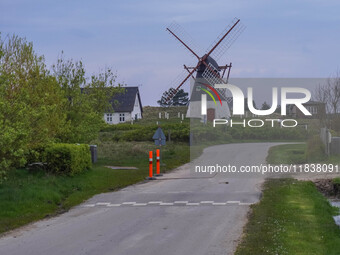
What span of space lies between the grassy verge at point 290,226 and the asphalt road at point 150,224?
39 centimetres

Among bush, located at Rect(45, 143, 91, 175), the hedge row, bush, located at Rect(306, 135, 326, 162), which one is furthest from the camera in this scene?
the hedge row

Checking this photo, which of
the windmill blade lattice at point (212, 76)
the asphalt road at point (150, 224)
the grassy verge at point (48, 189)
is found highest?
the windmill blade lattice at point (212, 76)

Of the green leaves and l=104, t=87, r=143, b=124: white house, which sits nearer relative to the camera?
the green leaves

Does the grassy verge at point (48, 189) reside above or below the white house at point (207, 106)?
below

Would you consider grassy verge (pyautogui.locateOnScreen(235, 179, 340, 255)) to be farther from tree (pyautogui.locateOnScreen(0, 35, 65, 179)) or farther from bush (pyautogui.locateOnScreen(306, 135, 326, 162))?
bush (pyautogui.locateOnScreen(306, 135, 326, 162))

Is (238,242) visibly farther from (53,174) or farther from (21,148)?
(53,174)

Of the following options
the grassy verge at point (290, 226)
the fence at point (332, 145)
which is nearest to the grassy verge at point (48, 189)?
the grassy verge at point (290, 226)

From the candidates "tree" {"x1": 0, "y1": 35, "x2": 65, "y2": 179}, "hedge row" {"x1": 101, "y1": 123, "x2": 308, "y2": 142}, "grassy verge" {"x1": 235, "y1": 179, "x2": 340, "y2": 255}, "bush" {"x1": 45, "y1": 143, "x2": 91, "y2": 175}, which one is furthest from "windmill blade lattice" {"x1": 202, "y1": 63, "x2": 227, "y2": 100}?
"grassy verge" {"x1": 235, "y1": 179, "x2": 340, "y2": 255}

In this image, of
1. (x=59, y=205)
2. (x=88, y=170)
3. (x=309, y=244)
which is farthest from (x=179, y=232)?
(x=88, y=170)

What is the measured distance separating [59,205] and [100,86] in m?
16.1

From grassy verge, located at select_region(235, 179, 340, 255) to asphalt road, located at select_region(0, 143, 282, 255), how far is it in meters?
0.39

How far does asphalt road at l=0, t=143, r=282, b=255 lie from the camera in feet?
36.6

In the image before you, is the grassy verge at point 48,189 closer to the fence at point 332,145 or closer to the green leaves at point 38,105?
the green leaves at point 38,105

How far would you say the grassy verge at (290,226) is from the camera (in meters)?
11.0
